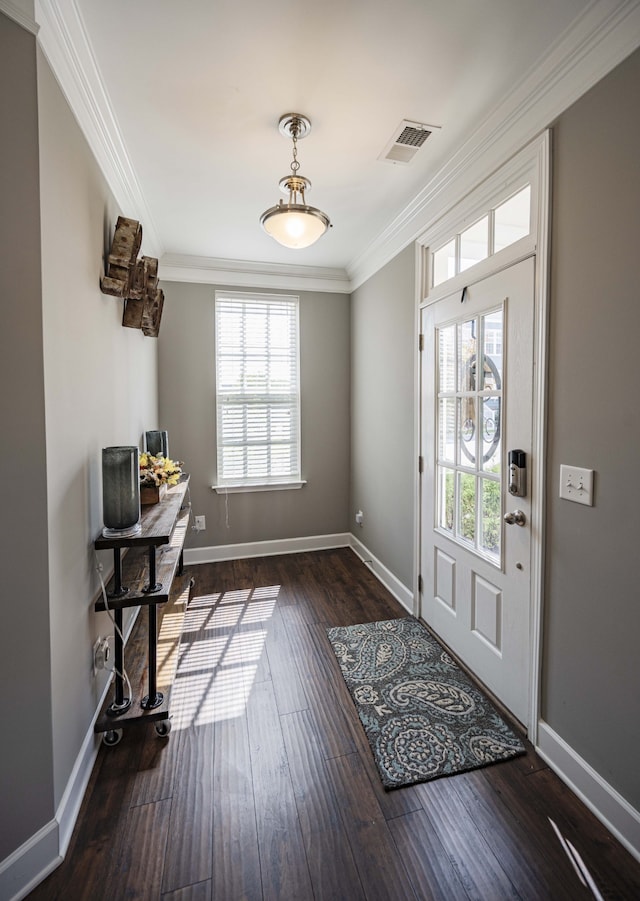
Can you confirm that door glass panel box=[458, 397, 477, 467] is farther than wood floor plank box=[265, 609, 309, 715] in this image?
Yes

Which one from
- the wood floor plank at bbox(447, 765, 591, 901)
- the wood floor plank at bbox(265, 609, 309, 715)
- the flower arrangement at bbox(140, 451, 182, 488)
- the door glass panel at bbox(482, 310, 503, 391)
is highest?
the door glass panel at bbox(482, 310, 503, 391)

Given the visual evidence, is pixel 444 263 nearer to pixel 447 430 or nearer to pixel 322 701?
pixel 447 430

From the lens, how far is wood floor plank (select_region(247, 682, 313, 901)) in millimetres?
1215

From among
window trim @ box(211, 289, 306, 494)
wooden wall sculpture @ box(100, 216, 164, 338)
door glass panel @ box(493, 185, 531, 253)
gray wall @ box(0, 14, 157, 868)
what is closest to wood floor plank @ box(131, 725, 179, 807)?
gray wall @ box(0, 14, 157, 868)

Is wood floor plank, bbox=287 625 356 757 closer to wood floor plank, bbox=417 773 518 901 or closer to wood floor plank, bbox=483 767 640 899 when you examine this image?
wood floor plank, bbox=417 773 518 901

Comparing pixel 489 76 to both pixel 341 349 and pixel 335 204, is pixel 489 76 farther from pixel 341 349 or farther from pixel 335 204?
pixel 341 349

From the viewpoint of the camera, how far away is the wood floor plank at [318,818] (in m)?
1.21

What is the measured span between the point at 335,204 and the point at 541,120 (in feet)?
4.25

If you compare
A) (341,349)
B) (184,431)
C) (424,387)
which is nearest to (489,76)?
(424,387)

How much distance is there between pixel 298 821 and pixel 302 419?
297 centimetres

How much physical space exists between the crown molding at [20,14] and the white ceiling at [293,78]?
0.11ft

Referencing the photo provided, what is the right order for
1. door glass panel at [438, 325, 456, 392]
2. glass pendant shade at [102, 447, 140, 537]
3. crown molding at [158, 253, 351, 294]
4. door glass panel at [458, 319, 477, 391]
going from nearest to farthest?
glass pendant shade at [102, 447, 140, 537], door glass panel at [458, 319, 477, 391], door glass panel at [438, 325, 456, 392], crown molding at [158, 253, 351, 294]

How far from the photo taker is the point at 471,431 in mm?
2121

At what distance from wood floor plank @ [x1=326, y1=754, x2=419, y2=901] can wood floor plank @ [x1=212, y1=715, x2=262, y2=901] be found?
0.32 meters
